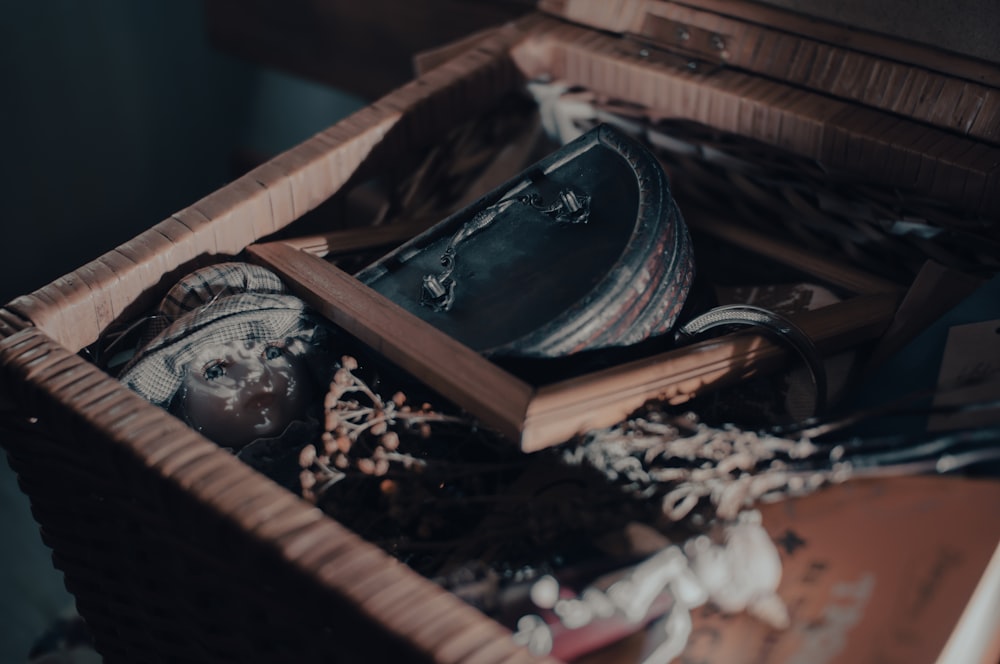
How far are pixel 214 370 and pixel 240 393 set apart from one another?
2cm

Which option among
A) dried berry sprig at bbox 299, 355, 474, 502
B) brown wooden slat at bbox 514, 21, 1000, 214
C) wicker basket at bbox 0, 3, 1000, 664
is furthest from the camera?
brown wooden slat at bbox 514, 21, 1000, 214

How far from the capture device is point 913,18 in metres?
0.70

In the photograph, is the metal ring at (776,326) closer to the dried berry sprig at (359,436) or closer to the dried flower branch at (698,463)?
the dried flower branch at (698,463)

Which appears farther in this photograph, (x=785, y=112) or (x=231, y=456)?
(x=785, y=112)

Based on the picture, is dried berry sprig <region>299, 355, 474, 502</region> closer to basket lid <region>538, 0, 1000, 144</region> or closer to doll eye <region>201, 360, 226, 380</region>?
doll eye <region>201, 360, 226, 380</region>

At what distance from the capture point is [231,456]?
0.49 m

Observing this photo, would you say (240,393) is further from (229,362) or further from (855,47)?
(855,47)

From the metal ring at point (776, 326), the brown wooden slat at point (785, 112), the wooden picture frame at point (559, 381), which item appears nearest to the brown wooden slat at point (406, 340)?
the wooden picture frame at point (559, 381)

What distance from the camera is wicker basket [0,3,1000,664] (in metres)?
0.44

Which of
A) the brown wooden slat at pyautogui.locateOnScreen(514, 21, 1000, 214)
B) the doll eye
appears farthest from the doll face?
the brown wooden slat at pyautogui.locateOnScreen(514, 21, 1000, 214)

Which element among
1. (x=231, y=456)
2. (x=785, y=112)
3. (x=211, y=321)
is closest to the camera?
(x=231, y=456)

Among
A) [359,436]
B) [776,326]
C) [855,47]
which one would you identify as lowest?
[359,436]

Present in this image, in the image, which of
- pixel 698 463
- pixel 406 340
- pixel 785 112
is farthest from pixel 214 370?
pixel 785 112

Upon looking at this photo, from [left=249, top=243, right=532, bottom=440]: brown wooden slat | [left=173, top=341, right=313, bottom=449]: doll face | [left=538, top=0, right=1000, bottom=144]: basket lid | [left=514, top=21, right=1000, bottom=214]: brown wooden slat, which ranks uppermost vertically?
[left=538, top=0, right=1000, bottom=144]: basket lid
